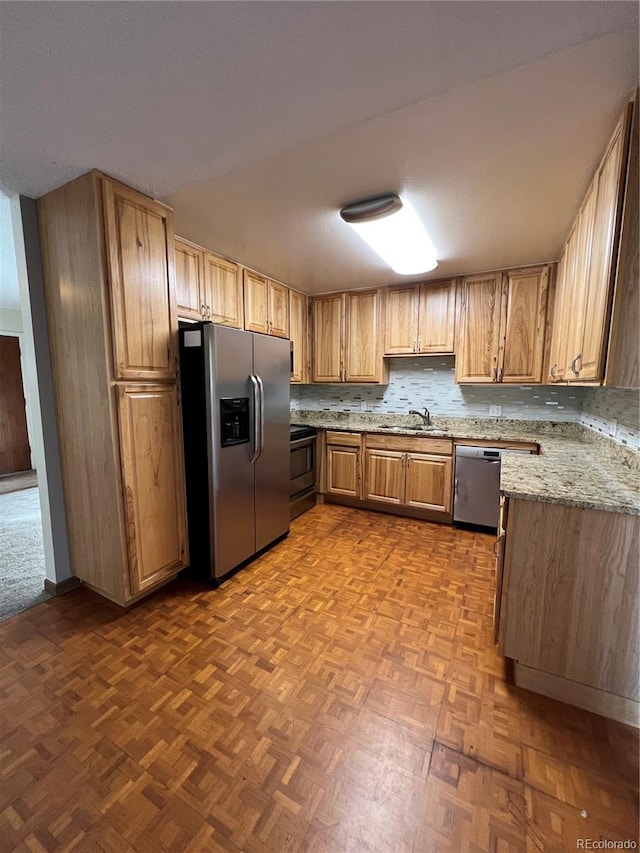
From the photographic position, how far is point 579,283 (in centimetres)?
183

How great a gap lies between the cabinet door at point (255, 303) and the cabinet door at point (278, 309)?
71mm

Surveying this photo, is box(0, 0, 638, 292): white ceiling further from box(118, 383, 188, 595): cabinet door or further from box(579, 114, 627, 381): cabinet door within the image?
box(118, 383, 188, 595): cabinet door

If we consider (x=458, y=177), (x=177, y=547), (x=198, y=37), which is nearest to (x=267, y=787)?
(x=177, y=547)

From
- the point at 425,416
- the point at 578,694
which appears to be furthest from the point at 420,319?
the point at 578,694

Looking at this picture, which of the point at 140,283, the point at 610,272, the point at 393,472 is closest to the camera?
the point at 610,272

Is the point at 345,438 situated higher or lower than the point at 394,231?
lower

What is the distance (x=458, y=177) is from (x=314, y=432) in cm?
247

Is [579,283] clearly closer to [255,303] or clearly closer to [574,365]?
[574,365]

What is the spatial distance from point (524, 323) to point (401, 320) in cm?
109

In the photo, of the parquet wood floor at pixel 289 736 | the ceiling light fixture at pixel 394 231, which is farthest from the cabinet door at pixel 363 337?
the parquet wood floor at pixel 289 736

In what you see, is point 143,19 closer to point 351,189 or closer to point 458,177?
point 351,189

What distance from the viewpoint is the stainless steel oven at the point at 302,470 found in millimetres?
3268

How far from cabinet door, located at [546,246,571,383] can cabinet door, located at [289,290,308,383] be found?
2309 millimetres

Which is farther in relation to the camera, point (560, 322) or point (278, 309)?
point (278, 309)
